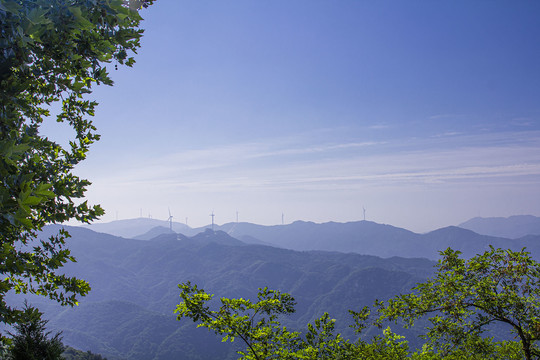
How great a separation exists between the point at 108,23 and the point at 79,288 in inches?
176

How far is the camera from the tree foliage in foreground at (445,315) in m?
7.51

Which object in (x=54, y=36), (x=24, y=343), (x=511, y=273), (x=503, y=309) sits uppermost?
(x=54, y=36)

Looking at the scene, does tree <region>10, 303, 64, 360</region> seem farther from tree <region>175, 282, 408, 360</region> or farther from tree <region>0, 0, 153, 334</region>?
tree <region>175, 282, 408, 360</region>

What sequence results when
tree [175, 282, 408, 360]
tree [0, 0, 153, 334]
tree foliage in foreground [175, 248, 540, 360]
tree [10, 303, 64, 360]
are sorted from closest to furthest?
tree [0, 0, 153, 334]
tree [175, 282, 408, 360]
tree foliage in foreground [175, 248, 540, 360]
tree [10, 303, 64, 360]

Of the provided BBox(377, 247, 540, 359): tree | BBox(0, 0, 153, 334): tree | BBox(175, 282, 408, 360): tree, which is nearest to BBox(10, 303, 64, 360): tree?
BBox(0, 0, 153, 334): tree

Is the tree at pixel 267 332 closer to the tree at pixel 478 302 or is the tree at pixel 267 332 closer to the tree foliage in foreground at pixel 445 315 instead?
the tree foliage in foreground at pixel 445 315

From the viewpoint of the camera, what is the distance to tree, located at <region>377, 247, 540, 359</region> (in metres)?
8.30

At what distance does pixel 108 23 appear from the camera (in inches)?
181

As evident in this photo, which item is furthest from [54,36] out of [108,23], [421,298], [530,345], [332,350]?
[530,345]

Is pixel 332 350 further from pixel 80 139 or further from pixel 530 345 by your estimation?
pixel 80 139

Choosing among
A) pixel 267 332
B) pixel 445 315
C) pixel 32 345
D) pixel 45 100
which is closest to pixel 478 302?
pixel 445 315

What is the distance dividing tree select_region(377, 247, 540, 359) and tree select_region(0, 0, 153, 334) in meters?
7.57

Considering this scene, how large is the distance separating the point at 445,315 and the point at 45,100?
35.7ft

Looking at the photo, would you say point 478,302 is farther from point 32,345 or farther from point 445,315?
point 32,345
